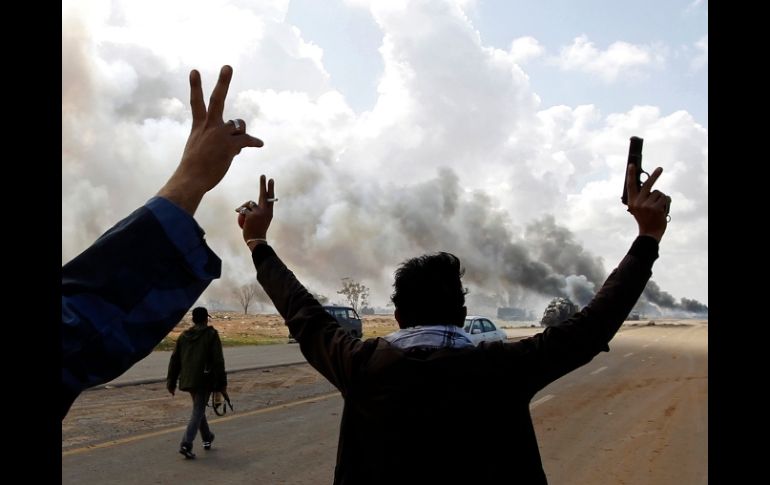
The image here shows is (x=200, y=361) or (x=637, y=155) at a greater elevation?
Answer: (x=637, y=155)

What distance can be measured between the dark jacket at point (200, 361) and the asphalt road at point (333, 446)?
76cm

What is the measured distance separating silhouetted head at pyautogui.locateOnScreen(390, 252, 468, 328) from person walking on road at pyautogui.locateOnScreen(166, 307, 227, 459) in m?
5.80

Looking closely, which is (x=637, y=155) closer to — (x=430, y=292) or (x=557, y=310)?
(x=430, y=292)

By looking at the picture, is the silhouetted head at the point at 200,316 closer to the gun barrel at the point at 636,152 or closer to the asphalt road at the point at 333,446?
the asphalt road at the point at 333,446

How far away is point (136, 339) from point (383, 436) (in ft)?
3.18

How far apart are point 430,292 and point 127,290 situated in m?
1.20

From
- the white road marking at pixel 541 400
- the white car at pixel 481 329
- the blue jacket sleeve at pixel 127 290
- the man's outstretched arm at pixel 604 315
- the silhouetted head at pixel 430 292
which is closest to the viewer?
the blue jacket sleeve at pixel 127 290

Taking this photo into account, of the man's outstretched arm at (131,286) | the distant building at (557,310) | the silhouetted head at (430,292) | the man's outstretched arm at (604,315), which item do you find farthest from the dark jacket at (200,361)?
the distant building at (557,310)

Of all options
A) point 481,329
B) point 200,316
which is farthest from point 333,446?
point 481,329

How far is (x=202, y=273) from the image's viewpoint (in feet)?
2.98

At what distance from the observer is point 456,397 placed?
164 centimetres

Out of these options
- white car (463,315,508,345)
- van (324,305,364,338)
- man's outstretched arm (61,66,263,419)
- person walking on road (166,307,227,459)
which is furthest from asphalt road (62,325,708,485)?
van (324,305,364,338)

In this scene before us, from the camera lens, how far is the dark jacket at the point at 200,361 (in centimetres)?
739
